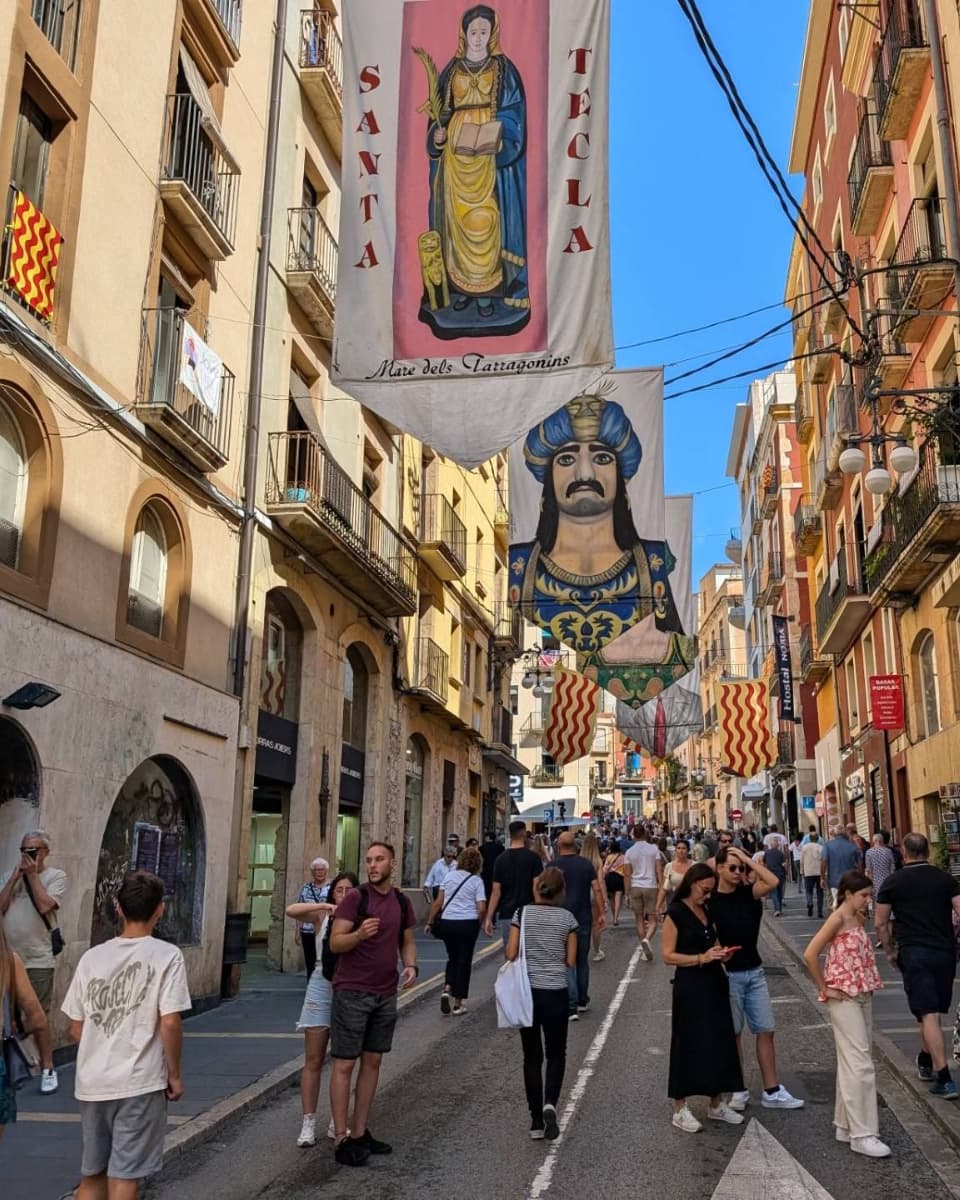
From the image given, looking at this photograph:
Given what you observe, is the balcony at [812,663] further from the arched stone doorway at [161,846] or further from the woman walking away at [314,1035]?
the woman walking away at [314,1035]

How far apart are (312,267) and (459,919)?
10175mm

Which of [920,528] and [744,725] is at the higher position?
[920,528]

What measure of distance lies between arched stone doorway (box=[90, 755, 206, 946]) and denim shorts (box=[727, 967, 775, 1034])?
21.4ft

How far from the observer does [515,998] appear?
709 centimetres

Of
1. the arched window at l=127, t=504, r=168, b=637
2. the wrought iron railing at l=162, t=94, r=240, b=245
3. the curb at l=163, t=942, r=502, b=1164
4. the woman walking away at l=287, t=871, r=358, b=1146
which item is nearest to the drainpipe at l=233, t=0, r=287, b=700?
the wrought iron railing at l=162, t=94, r=240, b=245

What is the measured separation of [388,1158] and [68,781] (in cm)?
527

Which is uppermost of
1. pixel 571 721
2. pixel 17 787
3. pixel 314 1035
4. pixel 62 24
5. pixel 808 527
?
pixel 808 527

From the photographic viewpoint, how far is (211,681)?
1419cm

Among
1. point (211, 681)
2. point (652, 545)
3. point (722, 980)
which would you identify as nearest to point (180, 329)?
point (211, 681)

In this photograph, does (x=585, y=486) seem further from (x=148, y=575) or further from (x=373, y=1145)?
(x=373, y=1145)

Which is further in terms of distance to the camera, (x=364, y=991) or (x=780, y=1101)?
(x=780, y=1101)

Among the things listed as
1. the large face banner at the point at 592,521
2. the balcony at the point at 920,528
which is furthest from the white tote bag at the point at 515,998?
Result: the balcony at the point at 920,528

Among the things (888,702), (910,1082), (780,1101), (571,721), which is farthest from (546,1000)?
(571,721)

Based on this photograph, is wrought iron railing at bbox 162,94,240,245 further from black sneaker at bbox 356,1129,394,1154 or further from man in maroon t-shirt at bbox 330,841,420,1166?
black sneaker at bbox 356,1129,394,1154
